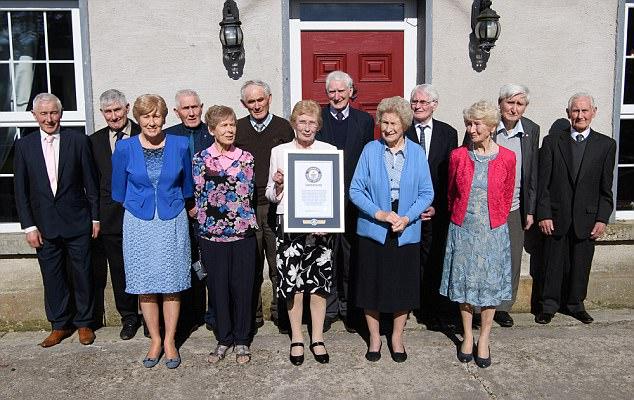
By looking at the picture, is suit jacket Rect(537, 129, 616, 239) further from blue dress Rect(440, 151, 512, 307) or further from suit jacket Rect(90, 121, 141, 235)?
suit jacket Rect(90, 121, 141, 235)

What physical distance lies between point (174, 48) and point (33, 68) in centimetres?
126

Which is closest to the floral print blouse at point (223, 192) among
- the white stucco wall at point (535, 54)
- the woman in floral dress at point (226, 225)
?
the woman in floral dress at point (226, 225)

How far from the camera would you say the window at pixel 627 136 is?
5.41 meters

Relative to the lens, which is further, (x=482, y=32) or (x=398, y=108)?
(x=482, y=32)

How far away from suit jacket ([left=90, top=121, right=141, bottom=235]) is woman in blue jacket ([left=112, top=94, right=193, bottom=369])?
0.55 metres

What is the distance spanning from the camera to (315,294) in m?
4.15

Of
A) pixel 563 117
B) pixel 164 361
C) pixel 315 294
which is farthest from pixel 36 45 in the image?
pixel 563 117

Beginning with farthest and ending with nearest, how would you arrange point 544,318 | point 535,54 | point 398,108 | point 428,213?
point 535,54, point 544,318, point 428,213, point 398,108

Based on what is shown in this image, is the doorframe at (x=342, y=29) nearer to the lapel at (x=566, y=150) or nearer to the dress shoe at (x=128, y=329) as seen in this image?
the lapel at (x=566, y=150)

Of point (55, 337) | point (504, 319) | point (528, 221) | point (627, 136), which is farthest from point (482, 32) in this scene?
point (55, 337)

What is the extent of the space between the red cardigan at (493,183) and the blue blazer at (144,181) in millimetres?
1902

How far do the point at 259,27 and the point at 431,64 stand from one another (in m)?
1.53

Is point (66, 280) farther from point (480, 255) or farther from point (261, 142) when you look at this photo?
point (480, 255)

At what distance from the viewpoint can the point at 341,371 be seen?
4051 mm
